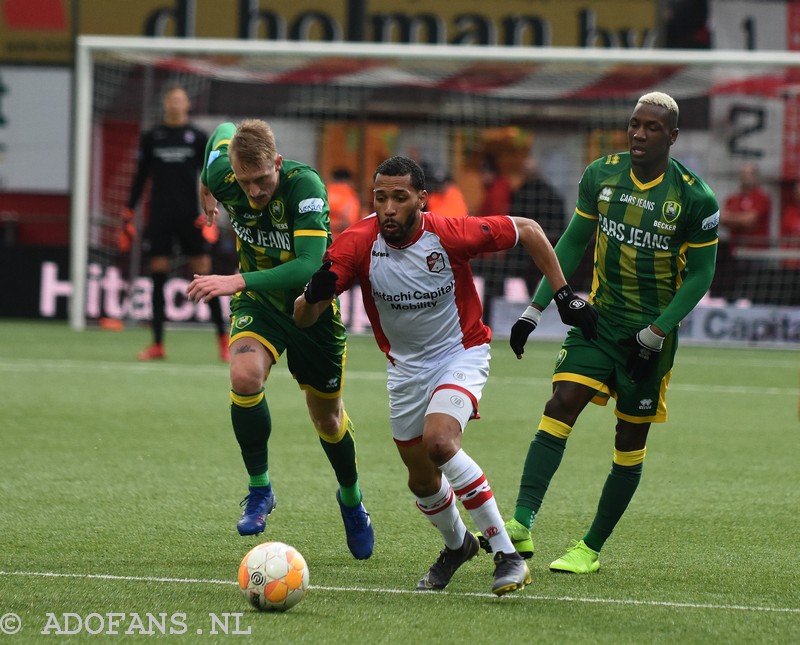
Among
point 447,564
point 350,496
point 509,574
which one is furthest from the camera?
point 350,496

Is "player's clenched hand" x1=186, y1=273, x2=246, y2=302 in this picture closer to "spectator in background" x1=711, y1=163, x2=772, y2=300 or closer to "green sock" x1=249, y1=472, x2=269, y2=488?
"green sock" x1=249, y1=472, x2=269, y2=488

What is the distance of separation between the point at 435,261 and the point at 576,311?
0.56m

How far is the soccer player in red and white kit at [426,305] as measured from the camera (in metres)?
5.15

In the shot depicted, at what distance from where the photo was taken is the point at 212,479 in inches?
294

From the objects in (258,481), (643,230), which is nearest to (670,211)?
(643,230)

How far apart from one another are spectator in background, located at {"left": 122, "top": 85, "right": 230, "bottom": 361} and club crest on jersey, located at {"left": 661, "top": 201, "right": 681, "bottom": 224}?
292 inches

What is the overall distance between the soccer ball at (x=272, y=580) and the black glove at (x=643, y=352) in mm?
1606

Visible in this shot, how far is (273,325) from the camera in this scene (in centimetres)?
615

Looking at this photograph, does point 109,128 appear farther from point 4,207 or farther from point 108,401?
point 108,401

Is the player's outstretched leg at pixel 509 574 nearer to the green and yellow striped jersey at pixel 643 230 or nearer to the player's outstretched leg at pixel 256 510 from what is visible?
the green and yellow striped jersey at pixel 643 230

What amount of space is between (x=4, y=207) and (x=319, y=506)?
584 inches

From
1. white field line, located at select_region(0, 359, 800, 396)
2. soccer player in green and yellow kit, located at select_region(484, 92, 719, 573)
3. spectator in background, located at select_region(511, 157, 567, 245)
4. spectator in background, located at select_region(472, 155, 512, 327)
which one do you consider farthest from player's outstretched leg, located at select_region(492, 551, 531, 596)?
spectator in background, located at select_region(511, 157, 567, 245)

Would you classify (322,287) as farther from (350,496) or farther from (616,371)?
(616,371)

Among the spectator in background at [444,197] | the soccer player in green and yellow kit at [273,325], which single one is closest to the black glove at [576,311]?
the soccer player in green and yellow kit at [273,325]
